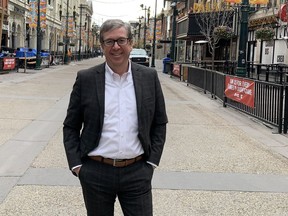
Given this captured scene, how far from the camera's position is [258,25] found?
29.3 m

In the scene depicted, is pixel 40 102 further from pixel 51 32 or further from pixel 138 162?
pixel 51 32

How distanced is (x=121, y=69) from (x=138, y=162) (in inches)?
24.1

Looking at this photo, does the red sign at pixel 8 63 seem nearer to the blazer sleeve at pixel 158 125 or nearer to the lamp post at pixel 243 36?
the lamp post at pixel 243 36

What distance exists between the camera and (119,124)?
103 inches

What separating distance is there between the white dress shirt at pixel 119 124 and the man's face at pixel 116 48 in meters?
0.08

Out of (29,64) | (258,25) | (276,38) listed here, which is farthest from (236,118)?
(29,64)

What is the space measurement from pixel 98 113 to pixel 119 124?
0.49 feet

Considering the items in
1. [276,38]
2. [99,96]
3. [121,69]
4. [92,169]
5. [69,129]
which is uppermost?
[276,38]

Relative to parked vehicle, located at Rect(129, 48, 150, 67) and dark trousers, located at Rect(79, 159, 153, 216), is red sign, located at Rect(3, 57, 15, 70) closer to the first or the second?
parked vehicle, located at Rect(129, 48, 150, 67)

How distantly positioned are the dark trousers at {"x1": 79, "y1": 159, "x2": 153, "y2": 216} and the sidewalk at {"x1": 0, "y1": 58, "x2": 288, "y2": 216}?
5.72 feet

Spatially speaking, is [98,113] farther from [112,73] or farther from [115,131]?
[112,73]

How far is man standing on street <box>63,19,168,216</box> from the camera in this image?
8.64ft

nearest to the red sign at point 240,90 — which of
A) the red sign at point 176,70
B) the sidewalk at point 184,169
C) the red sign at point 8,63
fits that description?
the sidewalk at point 184,169

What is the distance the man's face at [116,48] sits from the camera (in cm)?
263
